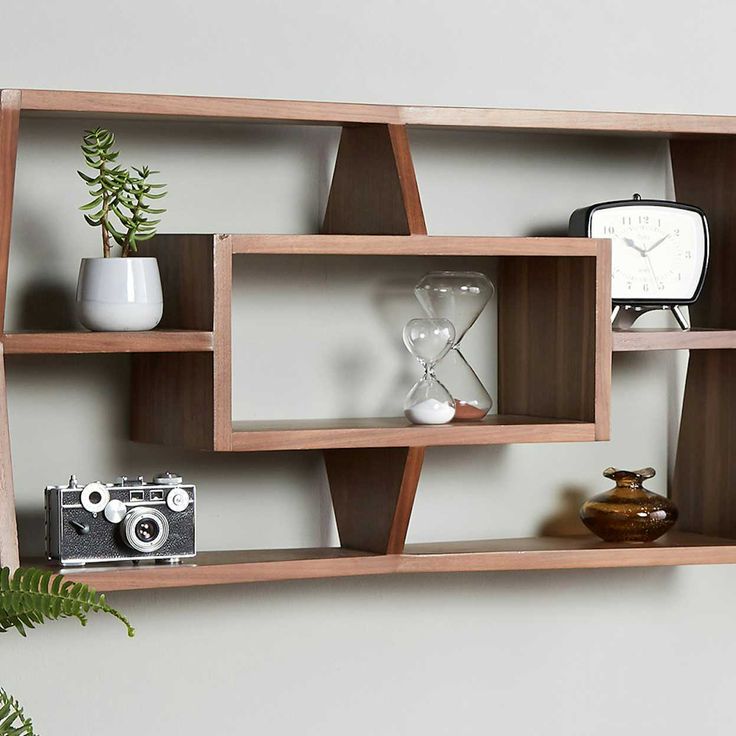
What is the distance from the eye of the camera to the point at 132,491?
5.67 ft

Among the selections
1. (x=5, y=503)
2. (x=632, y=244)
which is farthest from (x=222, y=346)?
(x=632, y=244)

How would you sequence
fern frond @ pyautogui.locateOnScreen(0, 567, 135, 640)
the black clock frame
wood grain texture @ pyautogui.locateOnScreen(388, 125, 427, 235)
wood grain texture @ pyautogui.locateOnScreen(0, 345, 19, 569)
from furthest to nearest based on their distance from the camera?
the black clock frame → wood grain texture @ pyautogui.locateOnScreen(388, 125, 427, 235) → wood grain texture @ pyautogui.locateOnScreen(0, 345, 19, 569) → fern frond @ pyautogui.locateOnScreen(0, 567, 135, 640)

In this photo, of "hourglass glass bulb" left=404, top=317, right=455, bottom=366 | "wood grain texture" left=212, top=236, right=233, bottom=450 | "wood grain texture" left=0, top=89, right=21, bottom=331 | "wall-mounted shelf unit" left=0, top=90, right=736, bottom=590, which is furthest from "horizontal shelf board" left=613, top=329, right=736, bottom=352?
"wood grain texture" left=0, top=89, right=21, bottom=331

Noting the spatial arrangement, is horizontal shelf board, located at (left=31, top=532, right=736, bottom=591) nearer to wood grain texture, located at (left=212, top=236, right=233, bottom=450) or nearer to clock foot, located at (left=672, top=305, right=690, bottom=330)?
wood grain texture, located at (left=212, top=236, right=233, bottom=450)

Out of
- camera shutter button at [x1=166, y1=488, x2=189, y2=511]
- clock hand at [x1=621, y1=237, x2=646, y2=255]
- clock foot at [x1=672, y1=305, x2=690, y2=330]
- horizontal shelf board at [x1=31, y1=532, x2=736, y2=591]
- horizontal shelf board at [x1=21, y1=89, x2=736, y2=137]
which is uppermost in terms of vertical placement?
horizontal shelf board at [x1=21, y1=89, x2=736, y2=137]

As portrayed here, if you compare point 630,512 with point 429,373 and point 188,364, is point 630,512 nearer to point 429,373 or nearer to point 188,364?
point 429,373

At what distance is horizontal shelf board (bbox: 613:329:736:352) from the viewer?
6.10ft

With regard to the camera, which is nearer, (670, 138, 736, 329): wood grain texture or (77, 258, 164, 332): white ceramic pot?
(77, 258, 164, 332): white ceramic pot

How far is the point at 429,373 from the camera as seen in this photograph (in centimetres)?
187

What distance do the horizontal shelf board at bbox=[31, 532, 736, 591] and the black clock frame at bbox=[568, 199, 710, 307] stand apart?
13.4 inches

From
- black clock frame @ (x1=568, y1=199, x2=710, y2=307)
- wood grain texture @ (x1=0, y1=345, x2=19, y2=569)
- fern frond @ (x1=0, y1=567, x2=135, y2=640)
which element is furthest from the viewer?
black clock frame @ (x1=568, y1=199, x2=710, y2=307)

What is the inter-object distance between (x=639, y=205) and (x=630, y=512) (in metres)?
0.43

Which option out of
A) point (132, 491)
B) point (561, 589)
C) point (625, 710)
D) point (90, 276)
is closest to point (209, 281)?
point (90, 276)

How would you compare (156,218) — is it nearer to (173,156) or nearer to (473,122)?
(173,156)
